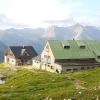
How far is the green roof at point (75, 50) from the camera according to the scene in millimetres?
136250

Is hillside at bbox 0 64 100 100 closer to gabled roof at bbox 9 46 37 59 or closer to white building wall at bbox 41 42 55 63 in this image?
white building wall at bbox 41 42 55 63

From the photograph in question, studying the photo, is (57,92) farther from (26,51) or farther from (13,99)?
(26,51)

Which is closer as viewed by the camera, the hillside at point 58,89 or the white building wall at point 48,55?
the hillside at point 58,89

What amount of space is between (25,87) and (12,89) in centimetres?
327

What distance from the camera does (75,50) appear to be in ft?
458

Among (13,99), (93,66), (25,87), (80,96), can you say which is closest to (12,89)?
(25,87)

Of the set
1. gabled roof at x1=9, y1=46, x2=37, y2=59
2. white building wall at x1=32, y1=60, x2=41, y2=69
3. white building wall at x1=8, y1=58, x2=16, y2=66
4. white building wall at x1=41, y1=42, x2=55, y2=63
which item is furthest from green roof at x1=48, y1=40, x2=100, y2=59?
white building wall at x1=8, y1=58, x2=16, y2=66

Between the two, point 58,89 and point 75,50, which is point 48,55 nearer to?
point 75,50

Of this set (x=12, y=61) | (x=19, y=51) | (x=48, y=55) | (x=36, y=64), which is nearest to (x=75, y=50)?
(x=48, y=55)

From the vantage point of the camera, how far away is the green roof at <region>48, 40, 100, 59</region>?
447 feet

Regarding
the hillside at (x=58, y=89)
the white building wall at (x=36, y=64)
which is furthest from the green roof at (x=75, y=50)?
the hillside at (x=58, y=89)

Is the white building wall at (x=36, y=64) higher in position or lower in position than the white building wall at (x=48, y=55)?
lower

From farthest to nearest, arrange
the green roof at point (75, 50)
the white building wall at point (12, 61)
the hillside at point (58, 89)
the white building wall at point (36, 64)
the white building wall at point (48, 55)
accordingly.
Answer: the white building wall at point (12, 61)
the white building wall at point (36, 64)
the white building wall at point (48, 55)
the green roof at point (75, 50)
the hillside at point (58, 89)

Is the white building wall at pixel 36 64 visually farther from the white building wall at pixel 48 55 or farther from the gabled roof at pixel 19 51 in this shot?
the gabled roof at pixel 19 51
